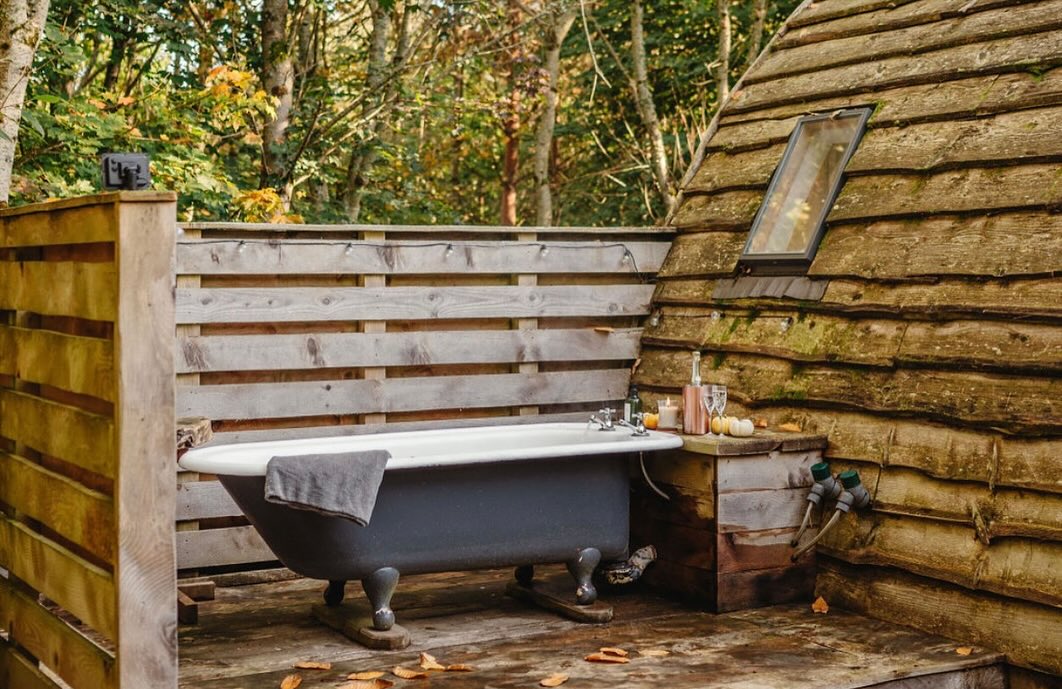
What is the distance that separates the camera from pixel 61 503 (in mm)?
3215

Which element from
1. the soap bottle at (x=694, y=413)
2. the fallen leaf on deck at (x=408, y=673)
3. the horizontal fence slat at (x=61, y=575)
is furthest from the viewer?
the soap bottle at (x=694, y=413)

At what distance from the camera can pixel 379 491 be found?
13.8ft

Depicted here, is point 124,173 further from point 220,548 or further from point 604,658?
point 220,548

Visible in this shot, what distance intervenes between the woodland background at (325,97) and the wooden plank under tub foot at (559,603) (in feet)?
8.79

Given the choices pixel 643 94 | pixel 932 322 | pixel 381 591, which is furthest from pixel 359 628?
pixel 643 94

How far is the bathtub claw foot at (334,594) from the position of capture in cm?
454

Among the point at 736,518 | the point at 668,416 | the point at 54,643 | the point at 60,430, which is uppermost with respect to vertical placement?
the point at 60,430

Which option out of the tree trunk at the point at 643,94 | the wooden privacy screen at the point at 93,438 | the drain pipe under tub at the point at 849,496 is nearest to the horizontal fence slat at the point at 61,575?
the wooden privacy screen at the point at 93,438

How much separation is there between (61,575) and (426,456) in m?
1.54

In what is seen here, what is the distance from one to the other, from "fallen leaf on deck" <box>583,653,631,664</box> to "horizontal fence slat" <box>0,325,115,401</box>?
6.13 feet

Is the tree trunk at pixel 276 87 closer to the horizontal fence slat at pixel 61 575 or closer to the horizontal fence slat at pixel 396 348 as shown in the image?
the horizontal fence slat at pixel 396 348

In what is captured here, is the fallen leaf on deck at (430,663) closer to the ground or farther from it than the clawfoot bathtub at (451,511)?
closer to the ground

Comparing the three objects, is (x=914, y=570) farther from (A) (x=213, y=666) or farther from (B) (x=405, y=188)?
(B) (x=405, y=188)

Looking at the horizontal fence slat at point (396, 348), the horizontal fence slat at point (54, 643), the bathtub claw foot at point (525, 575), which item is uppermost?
the horizontal fence slat at point (396, 348)
